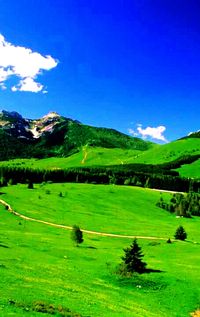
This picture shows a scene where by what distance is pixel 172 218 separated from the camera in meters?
182

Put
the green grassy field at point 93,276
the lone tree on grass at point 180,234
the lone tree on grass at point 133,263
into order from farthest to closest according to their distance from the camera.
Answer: the lone tree on grass at point 180,234 → the lone tree on grass at point 133,263 → the green grassy field at point 93,276

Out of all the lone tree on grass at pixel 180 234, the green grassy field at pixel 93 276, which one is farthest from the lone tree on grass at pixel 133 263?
the lone tree on grass at pixel 180 234

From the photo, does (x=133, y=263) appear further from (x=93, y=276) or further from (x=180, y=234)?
(x=180, y=234)

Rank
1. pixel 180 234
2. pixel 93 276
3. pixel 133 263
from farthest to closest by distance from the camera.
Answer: pixel 180 234 → pixel 133 263 → pixel 93 276

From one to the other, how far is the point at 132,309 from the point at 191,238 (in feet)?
284

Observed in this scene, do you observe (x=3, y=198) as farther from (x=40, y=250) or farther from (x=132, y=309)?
(x=132, y=309)

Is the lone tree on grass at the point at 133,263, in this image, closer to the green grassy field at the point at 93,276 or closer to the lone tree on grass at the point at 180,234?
the green grassy field at the point at 93,276

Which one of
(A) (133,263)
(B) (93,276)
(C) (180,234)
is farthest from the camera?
(C) (180,234)

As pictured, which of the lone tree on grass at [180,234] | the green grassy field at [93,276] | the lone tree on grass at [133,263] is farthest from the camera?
the lone tree on grass at [180,234]

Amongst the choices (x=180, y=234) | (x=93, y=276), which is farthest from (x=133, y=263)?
(x=180, y=234)

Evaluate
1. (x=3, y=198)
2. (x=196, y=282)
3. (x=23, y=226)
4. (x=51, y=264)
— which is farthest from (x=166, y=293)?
(x=3, y=198)

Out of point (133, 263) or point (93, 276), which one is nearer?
point (93, 276)

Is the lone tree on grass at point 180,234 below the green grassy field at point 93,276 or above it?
above

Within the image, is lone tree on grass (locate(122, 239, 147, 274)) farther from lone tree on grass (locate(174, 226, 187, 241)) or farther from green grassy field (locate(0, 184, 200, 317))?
lone tree on grass (locate(174, 226, 187, 241))
